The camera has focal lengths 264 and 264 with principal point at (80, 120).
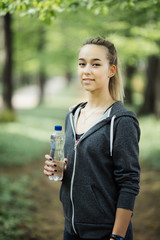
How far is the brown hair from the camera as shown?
84.0 inches

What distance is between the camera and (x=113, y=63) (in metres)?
2.20

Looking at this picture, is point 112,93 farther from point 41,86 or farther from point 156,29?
point 41,86

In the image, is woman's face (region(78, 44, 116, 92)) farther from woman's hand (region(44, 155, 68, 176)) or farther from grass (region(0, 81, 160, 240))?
grass (region(0, 81, 160, 240))

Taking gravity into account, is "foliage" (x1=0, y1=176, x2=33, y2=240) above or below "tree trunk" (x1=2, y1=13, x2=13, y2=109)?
below

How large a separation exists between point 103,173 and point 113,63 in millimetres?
904

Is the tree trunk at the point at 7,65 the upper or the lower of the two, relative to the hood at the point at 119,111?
upper

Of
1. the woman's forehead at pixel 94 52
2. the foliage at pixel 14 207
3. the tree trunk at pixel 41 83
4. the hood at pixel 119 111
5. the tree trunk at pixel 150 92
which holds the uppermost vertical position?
the tree trunk at pixel 41 83

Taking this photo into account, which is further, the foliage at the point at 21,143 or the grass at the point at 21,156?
the foliage at the point at 21,143

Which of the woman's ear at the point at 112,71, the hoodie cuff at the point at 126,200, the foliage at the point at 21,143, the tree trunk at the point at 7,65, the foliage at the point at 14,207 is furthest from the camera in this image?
the tree trunk at the point at 7,65

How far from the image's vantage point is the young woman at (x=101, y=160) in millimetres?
1866

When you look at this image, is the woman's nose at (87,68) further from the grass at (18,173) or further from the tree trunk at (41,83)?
the tree trunk at (41,83)

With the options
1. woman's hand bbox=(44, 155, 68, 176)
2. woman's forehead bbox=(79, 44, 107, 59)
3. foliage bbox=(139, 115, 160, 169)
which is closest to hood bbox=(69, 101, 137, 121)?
woman's forehead bbox=(79, 44, 107, 59)

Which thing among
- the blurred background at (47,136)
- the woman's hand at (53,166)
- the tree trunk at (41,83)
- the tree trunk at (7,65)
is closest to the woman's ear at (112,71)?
the blurred background at (47,136)

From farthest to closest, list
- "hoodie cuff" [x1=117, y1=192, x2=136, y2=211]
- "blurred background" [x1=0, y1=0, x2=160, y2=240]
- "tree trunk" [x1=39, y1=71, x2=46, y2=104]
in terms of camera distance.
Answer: "tree trunk" [x1=39, y1=71, x2=46, y2=104], "blurred background" [x1=0, y1=0, x2=160, y2=240], "hoodie cuff" [x1=117, y1=192, x2=136, y2=211]
